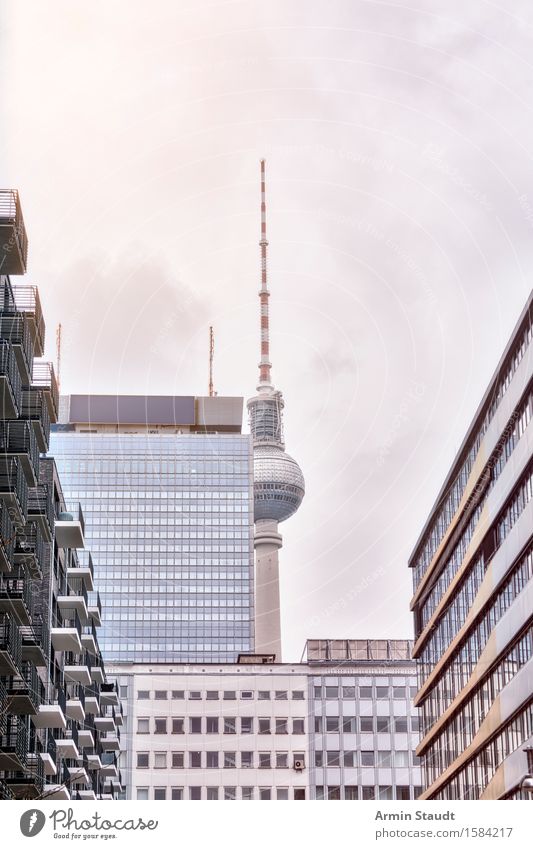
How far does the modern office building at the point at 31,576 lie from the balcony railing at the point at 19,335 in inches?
1.7

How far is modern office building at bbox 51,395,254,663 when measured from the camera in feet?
604

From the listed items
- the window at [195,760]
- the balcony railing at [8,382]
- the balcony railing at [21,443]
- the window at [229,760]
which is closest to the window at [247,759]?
the window at [229,760]

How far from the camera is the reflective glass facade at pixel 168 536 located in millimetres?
184000

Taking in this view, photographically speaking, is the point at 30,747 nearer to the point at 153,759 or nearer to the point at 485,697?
the point at 485,697

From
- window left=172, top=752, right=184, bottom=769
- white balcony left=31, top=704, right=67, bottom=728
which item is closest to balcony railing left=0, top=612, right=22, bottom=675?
white balcony left=31, top=704, right=67, bottom=728

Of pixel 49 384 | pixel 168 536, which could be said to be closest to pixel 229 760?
pixel 168 536

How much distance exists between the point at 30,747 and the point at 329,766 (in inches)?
3260

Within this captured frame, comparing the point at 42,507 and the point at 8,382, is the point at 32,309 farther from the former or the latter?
the point at 8,382

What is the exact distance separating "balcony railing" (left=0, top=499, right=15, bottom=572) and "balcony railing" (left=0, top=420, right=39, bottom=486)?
210cm

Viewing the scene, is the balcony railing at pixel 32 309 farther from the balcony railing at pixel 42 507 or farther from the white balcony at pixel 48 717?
the white balcony at pixel 48 717

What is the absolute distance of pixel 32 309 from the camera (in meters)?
55.3

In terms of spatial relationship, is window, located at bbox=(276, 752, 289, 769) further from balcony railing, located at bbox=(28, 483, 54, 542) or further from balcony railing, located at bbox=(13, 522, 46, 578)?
balcony railing, located at bbox=(13, 522, 46, 578)

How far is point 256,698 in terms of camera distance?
5576 inches
